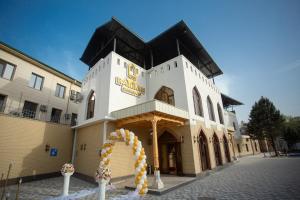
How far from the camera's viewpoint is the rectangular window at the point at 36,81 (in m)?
15.1

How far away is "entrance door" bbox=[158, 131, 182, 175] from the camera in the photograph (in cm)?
1175

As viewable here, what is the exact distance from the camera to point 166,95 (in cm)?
1414

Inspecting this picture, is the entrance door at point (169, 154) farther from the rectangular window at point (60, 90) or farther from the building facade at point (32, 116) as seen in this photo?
the rectangular window at point (60, 90)

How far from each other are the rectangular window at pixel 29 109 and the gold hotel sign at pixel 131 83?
894cm

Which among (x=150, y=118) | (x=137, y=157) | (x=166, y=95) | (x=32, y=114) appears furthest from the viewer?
(x=32, y=114)

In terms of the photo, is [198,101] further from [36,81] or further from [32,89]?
[36,81]

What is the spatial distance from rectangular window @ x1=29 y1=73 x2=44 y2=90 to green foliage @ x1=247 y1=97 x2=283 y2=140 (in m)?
31.2

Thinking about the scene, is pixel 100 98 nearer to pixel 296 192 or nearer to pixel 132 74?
pixel 132 74

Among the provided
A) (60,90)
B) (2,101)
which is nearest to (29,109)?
(2,101)

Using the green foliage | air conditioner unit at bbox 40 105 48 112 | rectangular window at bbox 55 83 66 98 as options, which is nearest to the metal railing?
air conditioner unit at bbox 40 105 48 112

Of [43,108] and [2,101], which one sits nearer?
[2,101]

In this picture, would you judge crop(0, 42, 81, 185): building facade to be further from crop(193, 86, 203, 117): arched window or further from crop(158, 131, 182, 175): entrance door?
crop(193, 86, 203, 117): arched window

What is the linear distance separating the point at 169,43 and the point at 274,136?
22656mm

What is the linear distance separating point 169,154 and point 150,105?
568 centimetres
